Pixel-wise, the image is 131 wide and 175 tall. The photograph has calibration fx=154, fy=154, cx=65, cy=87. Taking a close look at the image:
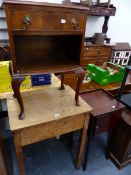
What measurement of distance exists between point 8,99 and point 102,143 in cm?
120

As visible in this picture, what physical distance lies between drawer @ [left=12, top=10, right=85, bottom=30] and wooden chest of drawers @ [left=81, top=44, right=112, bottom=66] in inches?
56.0

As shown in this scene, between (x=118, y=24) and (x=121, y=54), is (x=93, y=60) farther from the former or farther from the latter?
(x=118, y=24)

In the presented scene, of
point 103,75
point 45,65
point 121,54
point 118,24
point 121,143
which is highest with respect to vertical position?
point 118,24

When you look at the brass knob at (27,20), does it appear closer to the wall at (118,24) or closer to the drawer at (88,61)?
the drawer at (88,61)

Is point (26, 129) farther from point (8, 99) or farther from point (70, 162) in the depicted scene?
point (70, 162)

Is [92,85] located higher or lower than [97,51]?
lower

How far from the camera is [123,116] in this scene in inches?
53.8

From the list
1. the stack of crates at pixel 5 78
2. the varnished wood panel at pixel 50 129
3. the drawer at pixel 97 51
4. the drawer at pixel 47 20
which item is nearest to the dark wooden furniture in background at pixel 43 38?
the drawer at pixel 47 20

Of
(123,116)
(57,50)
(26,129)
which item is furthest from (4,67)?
(123,116)

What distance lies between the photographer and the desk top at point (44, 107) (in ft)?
3.24

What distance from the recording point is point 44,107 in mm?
1139

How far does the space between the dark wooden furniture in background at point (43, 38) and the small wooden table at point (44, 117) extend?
77 mm

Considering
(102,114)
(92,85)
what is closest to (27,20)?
(102,114)

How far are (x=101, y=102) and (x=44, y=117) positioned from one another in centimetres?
58
